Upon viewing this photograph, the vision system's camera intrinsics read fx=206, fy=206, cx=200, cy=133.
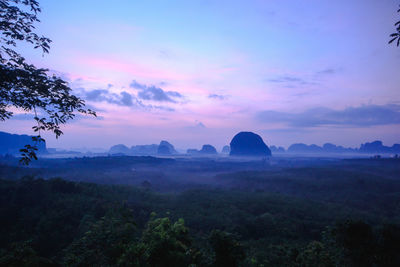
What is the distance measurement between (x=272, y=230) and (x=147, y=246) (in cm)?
2865

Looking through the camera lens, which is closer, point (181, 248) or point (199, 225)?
point (181, 248)

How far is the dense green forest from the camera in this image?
7.92m

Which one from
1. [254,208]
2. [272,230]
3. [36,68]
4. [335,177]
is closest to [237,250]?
[36,68]

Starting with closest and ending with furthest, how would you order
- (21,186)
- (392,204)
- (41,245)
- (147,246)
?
(147,246) → (41,245) → (21,186) → (392,204)

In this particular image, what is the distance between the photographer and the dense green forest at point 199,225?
7.92m

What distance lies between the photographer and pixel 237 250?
26.4 ft

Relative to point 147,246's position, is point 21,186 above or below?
below

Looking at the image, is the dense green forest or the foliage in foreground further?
the dense green forest

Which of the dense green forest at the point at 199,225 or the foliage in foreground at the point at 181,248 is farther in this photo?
the dense green forest at the point at 199,225

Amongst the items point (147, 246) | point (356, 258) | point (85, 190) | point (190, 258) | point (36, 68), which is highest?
point (36, 68)

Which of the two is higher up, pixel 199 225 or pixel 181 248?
pixel 181 248

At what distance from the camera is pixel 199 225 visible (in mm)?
31594

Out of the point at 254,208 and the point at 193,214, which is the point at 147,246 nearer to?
the point at 193,214

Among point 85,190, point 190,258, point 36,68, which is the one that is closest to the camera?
point 36,68
